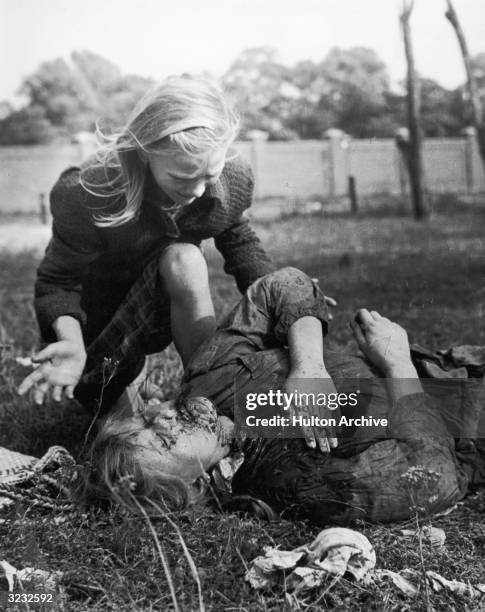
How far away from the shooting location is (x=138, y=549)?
1648 millimetres

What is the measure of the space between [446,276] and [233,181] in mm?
2472

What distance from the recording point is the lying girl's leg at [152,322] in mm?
2182

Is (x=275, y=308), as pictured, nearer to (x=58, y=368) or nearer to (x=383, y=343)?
(x=383, y=343)

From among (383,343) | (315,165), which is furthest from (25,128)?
(383,343)

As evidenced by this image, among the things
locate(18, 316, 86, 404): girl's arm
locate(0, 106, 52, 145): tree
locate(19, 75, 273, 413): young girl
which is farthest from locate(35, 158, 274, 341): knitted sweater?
locate(0, 106, 52, 145): tree

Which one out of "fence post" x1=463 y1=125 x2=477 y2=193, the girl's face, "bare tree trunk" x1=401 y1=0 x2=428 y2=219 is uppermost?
the girl's face

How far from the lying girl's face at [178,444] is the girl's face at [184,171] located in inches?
24.7

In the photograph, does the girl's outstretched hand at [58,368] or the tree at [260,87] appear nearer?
the girl's outstretched hand at [58,368]

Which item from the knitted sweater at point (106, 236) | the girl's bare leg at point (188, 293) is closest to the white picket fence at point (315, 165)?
the knitted sweater at point (106, 236)

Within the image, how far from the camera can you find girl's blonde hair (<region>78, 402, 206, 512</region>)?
168 cm

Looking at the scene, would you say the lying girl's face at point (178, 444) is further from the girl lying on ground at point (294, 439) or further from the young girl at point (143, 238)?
the young girl at point (143, 238)

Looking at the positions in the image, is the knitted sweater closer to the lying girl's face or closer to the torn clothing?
the torn clothing

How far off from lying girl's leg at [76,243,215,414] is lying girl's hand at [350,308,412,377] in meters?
0.42

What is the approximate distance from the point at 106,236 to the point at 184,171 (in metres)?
0.37
